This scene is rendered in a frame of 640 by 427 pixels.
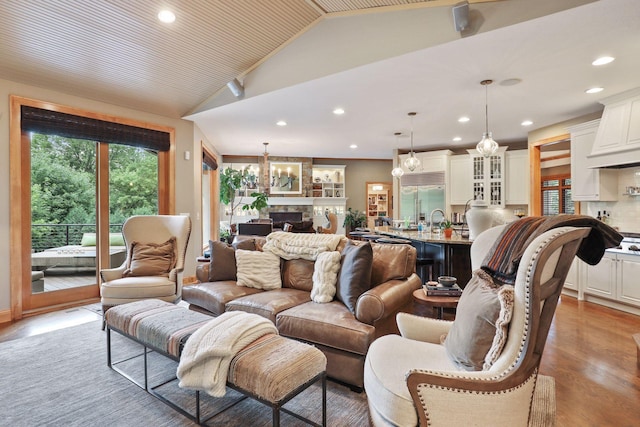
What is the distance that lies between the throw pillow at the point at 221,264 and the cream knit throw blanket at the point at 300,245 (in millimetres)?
366

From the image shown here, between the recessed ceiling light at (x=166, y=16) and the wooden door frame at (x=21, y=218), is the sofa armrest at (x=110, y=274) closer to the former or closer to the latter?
the wooden door frame at (x=21, y=218)

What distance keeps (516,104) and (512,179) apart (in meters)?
2.77

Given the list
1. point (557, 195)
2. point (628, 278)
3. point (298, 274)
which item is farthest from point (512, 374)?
point (557, 195)

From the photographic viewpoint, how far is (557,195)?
25.6 ft

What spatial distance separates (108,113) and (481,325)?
519 centimetres

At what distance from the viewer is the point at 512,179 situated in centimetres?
702

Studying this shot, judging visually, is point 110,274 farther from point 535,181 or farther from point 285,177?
point 535,181

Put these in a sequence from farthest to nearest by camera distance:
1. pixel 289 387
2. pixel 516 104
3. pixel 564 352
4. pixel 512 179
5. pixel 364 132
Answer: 1. pixel 512 179
2. pixel 364 132
3. pixel 516 104
4. pixel 564 352
5. pixel 289 387

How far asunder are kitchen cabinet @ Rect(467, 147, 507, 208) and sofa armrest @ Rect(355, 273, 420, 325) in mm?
5561

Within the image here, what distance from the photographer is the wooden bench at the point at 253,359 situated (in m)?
1.52

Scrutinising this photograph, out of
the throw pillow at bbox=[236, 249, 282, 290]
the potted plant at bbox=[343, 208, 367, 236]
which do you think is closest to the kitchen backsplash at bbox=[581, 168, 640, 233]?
A: the throw pillow at bbox=[236, 249, 282, 290]

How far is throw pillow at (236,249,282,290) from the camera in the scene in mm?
3094

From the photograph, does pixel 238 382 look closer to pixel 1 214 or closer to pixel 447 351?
pixel 447 351

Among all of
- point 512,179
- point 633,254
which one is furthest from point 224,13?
point 512,179
